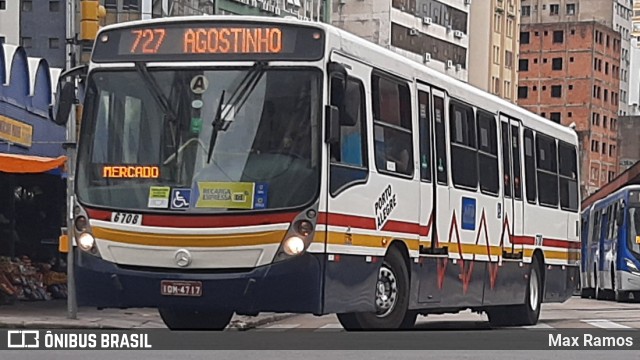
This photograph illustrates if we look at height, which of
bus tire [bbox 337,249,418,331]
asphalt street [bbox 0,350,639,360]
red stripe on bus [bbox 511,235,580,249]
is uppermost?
red stripe on bus [bbox 511,235,580,249]

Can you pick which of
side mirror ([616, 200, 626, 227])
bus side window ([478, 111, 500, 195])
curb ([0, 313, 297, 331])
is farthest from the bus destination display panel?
side mirror ([616, 200, 626, 227])

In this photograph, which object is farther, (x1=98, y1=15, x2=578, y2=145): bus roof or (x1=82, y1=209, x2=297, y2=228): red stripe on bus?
(x1=98, y1=15, x2=578, y2=145): bus roof

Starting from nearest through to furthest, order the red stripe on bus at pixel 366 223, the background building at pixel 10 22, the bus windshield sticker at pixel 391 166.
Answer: the red stripe on bus at pixel 366 223 → the bus windshield sticker at pixel 391 166 → the background building at pixel 10 22

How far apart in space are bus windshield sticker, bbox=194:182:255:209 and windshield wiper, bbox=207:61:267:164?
303mm

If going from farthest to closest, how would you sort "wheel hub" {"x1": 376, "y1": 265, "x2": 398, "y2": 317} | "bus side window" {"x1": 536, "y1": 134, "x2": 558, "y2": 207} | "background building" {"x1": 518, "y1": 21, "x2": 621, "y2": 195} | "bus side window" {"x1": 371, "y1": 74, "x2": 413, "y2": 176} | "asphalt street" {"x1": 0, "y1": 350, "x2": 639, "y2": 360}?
1. "background building" {"x1": 518, "y1": 21, "x2": 621, "y2": 195}
2. "bus side window" {"x1": 536, "y1": 134, "x2": 558, "y2": 207}
3. "wheel hub" {"x1": 376, "y1": 265, "x2": 398, "y2": 317}
4. "bus side window" {"x1": 371, "y1": 74, "x2": 413, "y2": 176}
5. "asphalt street" {"x1": 0, "y1": 350, "x2": 639, "y2": 360}

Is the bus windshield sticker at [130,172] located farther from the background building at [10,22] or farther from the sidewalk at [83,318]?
Answer: the background building at [10,22]

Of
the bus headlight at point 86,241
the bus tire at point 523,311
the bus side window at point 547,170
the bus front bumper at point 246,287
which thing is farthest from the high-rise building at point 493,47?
the bus front bumper at point 246,287

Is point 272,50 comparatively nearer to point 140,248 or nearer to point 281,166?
point 281,166

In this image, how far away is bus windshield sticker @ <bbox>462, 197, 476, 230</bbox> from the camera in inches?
765

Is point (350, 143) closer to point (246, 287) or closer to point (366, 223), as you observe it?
point (366, 223)

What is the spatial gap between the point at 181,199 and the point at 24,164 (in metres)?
8.72

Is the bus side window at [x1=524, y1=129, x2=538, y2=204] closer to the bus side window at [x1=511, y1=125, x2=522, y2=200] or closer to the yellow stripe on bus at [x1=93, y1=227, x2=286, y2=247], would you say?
the bus side window at [x1=511, y1=125, x2=522, y2=200]

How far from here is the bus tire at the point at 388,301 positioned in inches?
659

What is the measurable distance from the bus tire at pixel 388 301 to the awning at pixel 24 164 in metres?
7.93
